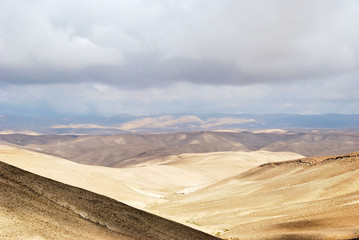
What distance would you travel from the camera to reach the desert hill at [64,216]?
57.2 ft

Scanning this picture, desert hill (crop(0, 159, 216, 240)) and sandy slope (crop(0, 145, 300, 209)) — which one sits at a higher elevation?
desert hill (crop(0, 159, 216, 240))

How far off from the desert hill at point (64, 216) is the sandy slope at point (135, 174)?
1048 inches

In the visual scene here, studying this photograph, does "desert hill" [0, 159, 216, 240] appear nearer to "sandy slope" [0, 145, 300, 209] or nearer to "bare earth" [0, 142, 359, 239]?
"bare earth" [0, 142, 359, 239]

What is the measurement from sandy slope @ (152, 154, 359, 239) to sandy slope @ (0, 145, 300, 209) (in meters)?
13.7

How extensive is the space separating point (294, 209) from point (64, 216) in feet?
76.8

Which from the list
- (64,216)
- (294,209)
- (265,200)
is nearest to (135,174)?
(265,200)

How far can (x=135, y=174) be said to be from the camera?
9312 cm

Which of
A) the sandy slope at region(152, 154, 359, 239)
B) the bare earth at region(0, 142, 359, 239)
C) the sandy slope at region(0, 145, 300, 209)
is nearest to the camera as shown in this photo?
the sandy slope at region(152, 154, 359, 239)

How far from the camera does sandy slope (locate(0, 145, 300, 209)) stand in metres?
62.2

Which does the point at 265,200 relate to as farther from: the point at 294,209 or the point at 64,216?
the point at 64,216

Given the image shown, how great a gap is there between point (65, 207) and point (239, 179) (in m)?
58.4

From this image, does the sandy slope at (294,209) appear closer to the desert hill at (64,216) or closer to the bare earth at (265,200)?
the bare earth at (265,200)

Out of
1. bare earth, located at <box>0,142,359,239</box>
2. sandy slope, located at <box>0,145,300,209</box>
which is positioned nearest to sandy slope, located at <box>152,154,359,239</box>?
bare earth, located at <box>0,142,359,239</box>

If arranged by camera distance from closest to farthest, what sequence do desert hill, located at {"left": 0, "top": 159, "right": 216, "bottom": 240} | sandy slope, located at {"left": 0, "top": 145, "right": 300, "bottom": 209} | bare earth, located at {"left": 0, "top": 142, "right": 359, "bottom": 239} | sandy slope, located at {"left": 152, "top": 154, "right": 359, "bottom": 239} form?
desert hill, located at {"left": 0, "top": 159, "right": 216, "bottom": 240}, sandy slope, located at {"left": 152, "top": 154, "right": 359, "bottom": 239}, bare earth, located at {"left": 0, "top": 142, "right": 359, "bottom": 239}, sandy slope, located at {"left": 0, "top": 145, "right": 300, "bottom": 209}
